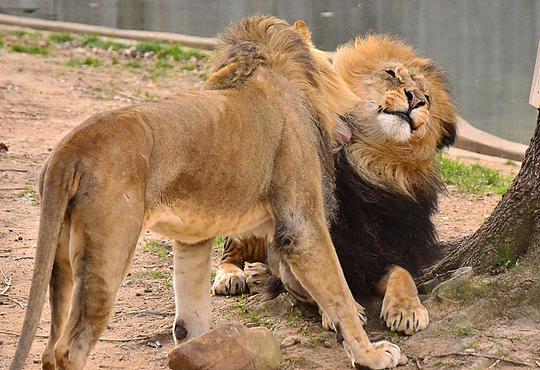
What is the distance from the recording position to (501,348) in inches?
144


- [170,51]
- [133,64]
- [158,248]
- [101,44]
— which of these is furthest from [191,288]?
[101,44]

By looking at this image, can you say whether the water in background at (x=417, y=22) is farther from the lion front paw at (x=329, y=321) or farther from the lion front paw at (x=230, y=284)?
the lion front paw at (x=329, y=321)

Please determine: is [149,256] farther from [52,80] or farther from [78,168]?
[52,80]

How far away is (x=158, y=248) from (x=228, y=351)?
195cm

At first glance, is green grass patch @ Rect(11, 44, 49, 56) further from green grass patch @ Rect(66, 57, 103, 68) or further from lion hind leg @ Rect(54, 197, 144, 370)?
lion hind leg @ Rect(54, 197, 144, 370)

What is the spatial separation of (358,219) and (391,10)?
12.8m

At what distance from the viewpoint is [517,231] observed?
158 inches

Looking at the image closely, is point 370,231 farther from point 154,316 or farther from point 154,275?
point 154,275

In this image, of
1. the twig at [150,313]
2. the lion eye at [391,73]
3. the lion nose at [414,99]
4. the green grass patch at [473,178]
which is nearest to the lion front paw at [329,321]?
the twig at [150,313]

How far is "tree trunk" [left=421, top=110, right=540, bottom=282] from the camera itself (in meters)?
3.94

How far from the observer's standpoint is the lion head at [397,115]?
4.36 m

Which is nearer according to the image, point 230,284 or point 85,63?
point 230,284

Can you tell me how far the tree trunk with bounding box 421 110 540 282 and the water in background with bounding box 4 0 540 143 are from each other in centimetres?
733

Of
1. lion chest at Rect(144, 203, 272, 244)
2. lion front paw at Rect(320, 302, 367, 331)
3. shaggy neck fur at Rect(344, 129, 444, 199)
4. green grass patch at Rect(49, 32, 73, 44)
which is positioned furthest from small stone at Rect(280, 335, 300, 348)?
green grass patch at Rect(49, 32, 73, 44)
